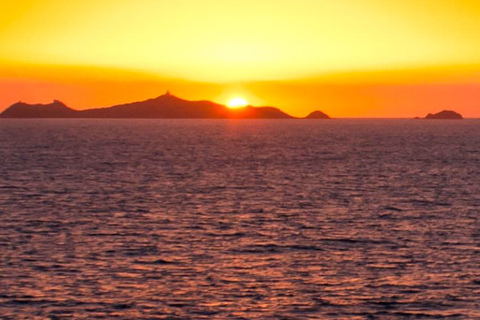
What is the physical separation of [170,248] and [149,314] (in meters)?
13.8

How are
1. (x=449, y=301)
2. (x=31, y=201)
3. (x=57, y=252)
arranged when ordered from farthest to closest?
(x=31, y=201)
(x=57, y=252)
(x=449, y=301)

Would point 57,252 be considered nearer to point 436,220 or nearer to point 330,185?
point 436,220

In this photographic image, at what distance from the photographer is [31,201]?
69438 mm

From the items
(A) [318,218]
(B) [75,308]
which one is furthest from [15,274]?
(A) [318,218]

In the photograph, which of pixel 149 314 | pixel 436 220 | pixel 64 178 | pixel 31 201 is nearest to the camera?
pixel 149 314

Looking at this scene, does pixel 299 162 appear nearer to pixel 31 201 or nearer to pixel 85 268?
pixel 31 201

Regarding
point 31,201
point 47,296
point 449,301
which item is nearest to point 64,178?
point 31,201

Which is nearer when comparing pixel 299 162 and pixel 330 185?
pixel 330 185

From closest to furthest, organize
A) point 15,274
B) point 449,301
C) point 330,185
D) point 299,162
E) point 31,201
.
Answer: point 449,301 → point 15,274 → point 31,201 → point 330,185 → point 299,162

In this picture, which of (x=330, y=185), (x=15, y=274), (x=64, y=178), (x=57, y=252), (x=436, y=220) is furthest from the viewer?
(x=64, y=178)

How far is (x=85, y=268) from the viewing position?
136 ft

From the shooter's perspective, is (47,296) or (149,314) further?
(47,296)

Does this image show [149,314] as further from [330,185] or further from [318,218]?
[330,185]

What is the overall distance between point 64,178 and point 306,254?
5288 cm
